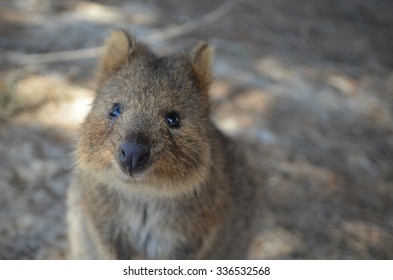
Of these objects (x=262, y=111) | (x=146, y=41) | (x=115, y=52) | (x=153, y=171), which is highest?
(x=115, y=52)

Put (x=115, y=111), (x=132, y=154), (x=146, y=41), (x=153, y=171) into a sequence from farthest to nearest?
(x=146, y=41) → (x=115, y=111) → (x=153, y=171) → (x=132, y=154)

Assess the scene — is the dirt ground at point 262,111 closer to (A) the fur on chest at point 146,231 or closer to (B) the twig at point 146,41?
(B) the twig at point 146,41

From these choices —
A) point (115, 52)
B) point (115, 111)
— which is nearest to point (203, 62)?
point (115, 52)

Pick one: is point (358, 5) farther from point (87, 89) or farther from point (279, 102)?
point (87, 89)

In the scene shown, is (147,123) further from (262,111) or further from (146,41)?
(146,41)

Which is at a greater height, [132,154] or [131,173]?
[132,154]
